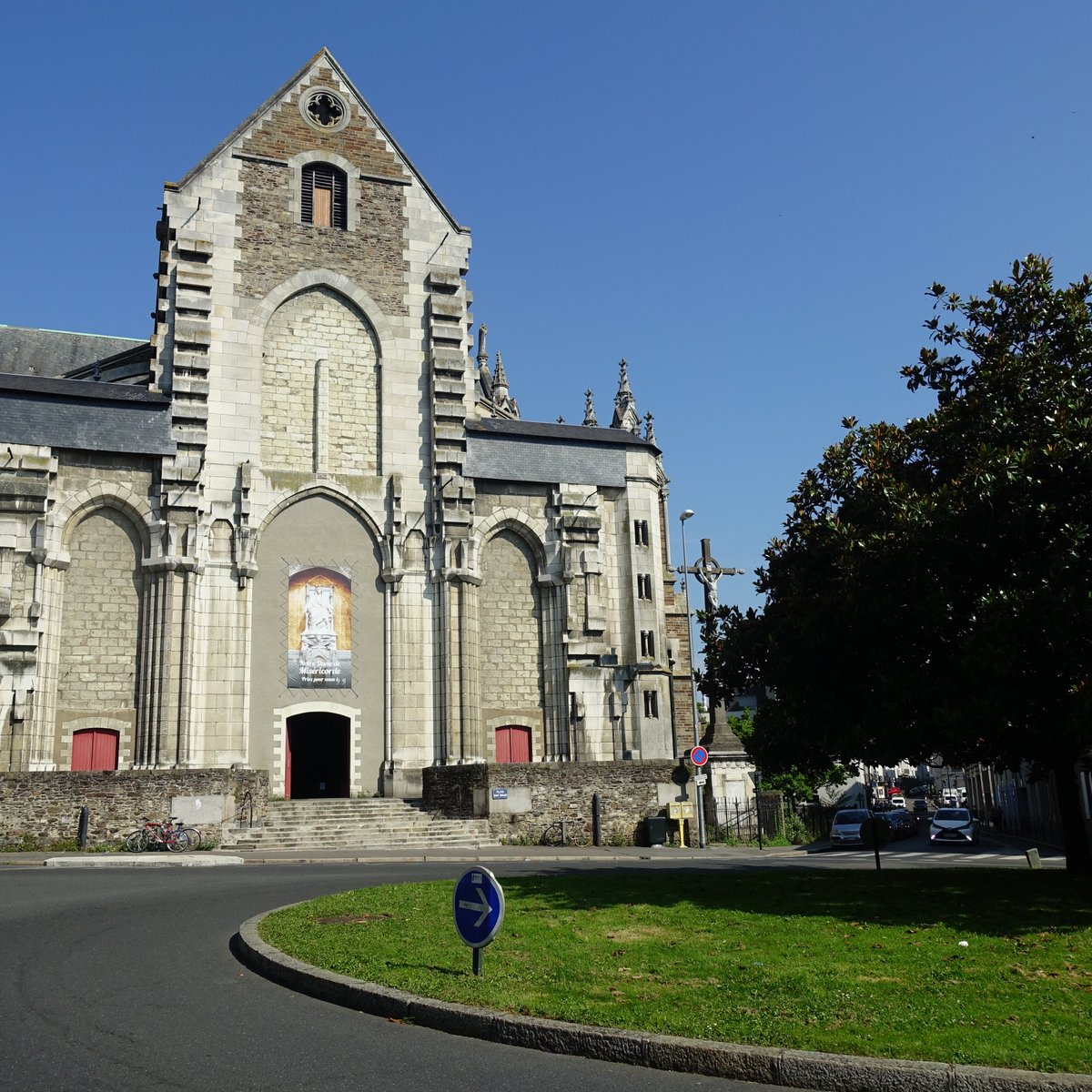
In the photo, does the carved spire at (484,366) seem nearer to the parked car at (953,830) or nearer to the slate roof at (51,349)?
the slate roof at (51,349)

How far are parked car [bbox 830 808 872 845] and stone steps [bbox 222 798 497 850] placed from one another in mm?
11352

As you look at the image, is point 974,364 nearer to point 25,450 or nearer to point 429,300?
point 429,300

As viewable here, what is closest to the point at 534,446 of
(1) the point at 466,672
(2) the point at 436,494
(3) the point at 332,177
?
(2) the point at 436,494

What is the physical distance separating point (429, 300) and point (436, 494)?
715 centimetres

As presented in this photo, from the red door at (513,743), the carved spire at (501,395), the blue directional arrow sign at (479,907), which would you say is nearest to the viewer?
the blue directional arrow sign at (479,907)

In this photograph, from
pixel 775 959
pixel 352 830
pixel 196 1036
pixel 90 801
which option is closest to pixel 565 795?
pixel 352 830

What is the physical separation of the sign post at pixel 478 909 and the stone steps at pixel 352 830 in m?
19.1

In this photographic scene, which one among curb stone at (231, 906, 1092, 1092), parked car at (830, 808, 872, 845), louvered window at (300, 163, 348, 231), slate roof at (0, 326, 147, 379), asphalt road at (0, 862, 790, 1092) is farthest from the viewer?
slate roof at (0, 326, 147, 379)

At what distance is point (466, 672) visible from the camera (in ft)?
113

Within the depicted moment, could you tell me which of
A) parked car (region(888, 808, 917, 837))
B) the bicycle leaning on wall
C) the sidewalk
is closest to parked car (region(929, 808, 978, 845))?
parked car (region(888, 808, 917, 837))

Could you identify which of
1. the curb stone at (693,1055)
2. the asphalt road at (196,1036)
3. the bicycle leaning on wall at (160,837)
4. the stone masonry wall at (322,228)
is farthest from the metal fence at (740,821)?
the curb stone at (693,1055)

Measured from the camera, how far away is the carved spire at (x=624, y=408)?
5153 cm

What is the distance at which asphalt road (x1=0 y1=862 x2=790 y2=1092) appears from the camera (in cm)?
693

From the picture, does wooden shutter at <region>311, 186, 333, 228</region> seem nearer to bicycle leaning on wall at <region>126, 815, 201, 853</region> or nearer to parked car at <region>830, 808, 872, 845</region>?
bicycle leaning on wall at <region>126, 815, 201, 853</region>
